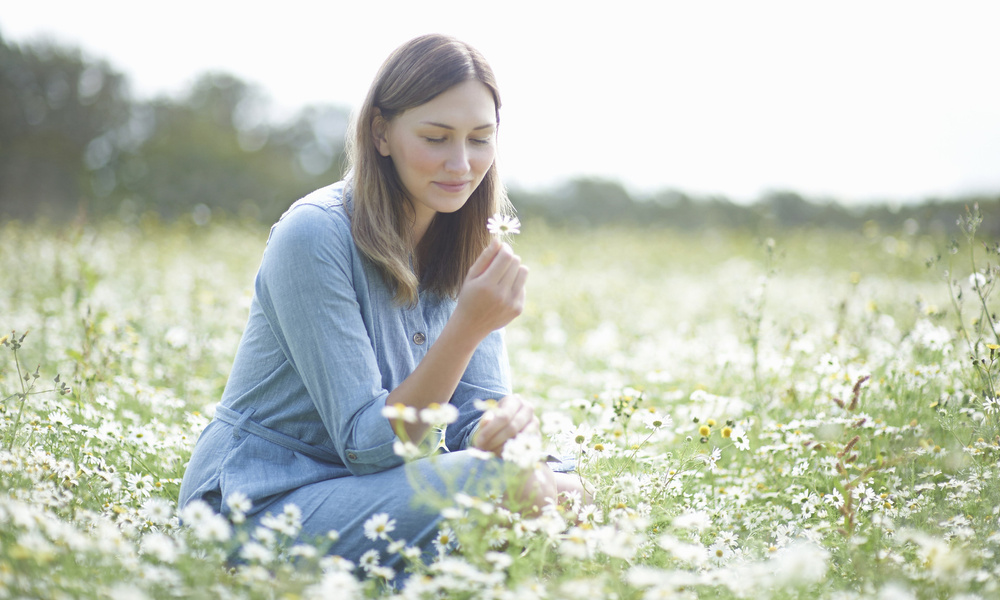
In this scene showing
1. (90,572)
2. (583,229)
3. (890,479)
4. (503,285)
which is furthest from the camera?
(583,229)

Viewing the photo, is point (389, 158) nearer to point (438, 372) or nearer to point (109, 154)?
point (438, 372)

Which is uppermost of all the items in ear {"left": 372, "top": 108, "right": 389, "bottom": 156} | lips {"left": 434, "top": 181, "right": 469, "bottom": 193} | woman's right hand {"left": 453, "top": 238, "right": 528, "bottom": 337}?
ear {"left": 372, "top": 108, "right": 389, "bottom": 156}

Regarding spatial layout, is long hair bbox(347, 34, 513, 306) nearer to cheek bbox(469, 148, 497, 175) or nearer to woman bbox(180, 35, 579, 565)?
woman bbox(180, 35, 579, 565)

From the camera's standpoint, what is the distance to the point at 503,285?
5.44 ft

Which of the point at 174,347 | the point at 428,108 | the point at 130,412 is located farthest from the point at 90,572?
the point at 174,347

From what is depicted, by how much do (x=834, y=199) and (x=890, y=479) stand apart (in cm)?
1049

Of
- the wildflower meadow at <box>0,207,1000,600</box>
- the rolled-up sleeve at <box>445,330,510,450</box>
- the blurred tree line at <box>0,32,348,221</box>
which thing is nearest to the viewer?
the wildflower meadow at <box>0,207,1000,600</box>

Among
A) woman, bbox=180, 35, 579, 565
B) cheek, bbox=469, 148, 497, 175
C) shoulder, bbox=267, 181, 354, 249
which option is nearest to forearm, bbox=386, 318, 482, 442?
woman, bbox=180, 35, 579, 565

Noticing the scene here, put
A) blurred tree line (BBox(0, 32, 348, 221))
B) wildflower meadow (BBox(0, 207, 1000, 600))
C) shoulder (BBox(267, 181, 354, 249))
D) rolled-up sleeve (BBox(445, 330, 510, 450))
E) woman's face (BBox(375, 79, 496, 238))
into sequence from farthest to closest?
blurred tree line (BBox(0, 32, 348, 221))
rolled-up sleeve (BBox(445, 330, 510, 450))
woman's face (BBox(375, 79, 496, 238))
shoulder (BBox(267, 181, 354, 249))
wildflower meadow (BBox(0, 207, 1000, 600))

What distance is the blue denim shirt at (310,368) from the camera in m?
1.69

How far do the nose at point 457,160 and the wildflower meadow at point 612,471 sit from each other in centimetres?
67

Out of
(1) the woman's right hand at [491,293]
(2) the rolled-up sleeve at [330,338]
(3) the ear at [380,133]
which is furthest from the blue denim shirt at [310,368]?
(1) the woman's right hand at [491,293]

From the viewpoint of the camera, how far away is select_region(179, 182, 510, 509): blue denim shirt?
5.55ft

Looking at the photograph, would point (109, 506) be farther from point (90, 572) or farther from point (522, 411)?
point (522, 411)
